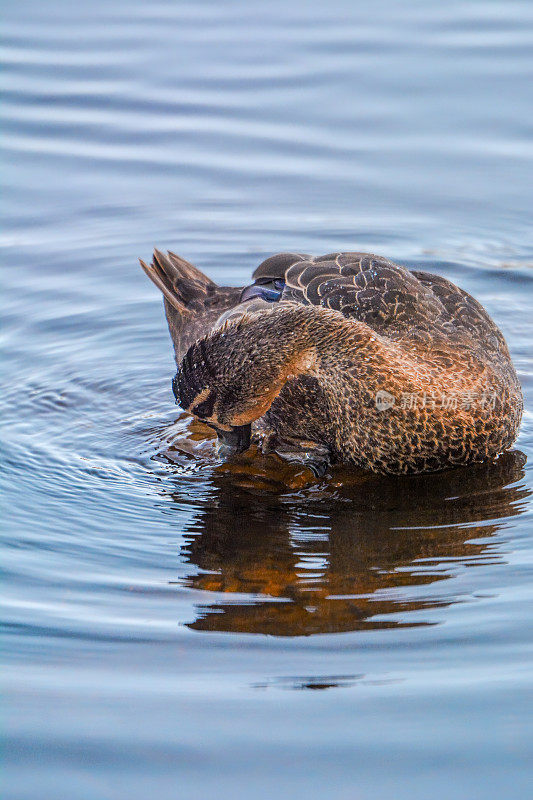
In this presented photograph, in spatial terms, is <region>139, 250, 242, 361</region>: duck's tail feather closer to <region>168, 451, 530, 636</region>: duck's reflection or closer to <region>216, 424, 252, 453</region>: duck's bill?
<region>216, 424, 252, 453</region>: duck's bill

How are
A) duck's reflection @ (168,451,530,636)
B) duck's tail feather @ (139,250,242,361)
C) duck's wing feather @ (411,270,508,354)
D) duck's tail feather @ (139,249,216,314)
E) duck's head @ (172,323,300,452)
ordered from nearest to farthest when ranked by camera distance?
duck's reflection @ (168,451,530,636) < duck's head @ (172,323,300,452) < duck's wing feather @ (411,270,508,354) < duck's tail feather @ (139,250,242,361) < duck's tail feather @ (139,249,216,314)

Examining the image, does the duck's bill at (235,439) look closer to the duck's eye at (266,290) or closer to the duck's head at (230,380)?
the duck's head at (230,380)

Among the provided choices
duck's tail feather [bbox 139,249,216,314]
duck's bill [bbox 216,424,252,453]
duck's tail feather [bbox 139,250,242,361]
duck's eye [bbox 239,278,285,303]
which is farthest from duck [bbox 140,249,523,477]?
duck's tail feather [bbox 139,249,216,314]

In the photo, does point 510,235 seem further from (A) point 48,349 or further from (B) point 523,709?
(B) point 523,709

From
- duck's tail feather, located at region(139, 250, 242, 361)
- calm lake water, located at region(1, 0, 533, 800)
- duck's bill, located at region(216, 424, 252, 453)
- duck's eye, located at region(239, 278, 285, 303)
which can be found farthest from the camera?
duck's tail feather, located at region(139, 250, 242, 361)

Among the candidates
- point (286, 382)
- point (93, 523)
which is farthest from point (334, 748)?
point (286, 382)

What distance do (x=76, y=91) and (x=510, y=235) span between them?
5.54 metres

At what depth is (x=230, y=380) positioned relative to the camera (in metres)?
7.29

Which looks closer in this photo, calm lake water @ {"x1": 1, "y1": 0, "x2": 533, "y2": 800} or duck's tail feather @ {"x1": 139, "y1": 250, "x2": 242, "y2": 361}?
calm lake water @ {"x1": 1, "y1": 0, "x2": 533, "y2": 800}

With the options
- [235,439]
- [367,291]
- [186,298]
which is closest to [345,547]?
[235,439]

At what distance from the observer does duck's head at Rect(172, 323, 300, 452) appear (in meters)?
7.25

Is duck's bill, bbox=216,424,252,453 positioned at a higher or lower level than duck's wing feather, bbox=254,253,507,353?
lower

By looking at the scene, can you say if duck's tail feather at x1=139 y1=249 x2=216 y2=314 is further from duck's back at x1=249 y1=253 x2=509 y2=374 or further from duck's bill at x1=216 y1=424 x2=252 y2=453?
duck's bill at x1=216 y1=424 x2=252 y2=453

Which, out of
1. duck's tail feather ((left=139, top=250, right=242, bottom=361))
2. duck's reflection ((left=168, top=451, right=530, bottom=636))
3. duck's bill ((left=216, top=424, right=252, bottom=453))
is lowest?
duck's reflection ((left=168, top=451, right=530, bottom=636))
